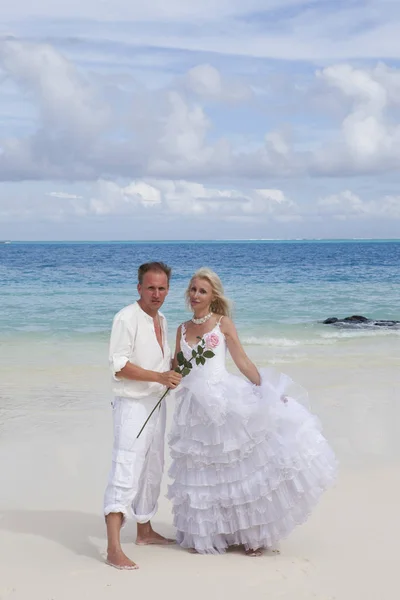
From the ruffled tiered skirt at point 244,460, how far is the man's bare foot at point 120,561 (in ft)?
1.44

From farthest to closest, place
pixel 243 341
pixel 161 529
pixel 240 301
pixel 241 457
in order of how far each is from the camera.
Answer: pixel 240 301 → pixel 243 341 → pixel 161 529 → pixel 241 457

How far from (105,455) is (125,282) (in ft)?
88.1

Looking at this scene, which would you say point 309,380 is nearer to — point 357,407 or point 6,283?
point 357,407

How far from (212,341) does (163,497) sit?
179cm

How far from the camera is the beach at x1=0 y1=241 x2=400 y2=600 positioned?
420 cm

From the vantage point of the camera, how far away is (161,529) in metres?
5.21

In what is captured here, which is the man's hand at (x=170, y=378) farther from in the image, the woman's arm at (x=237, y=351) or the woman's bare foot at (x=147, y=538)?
the woman's bare foot at (x=147, y=538)

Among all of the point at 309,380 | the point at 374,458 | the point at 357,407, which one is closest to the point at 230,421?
the point at 374,458

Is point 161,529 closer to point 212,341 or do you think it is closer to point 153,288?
point 212,341

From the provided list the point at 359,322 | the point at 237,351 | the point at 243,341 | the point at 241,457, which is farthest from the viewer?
the point at 359,322

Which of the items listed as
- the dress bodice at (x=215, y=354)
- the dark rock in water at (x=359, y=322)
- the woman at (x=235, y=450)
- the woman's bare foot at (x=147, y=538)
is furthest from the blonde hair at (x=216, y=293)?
the dark rock in water at (x=359, y=322)

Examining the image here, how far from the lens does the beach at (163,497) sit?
13.8 ft

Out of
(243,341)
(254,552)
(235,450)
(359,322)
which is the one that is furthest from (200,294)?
(359,322)

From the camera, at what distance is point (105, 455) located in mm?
6922
